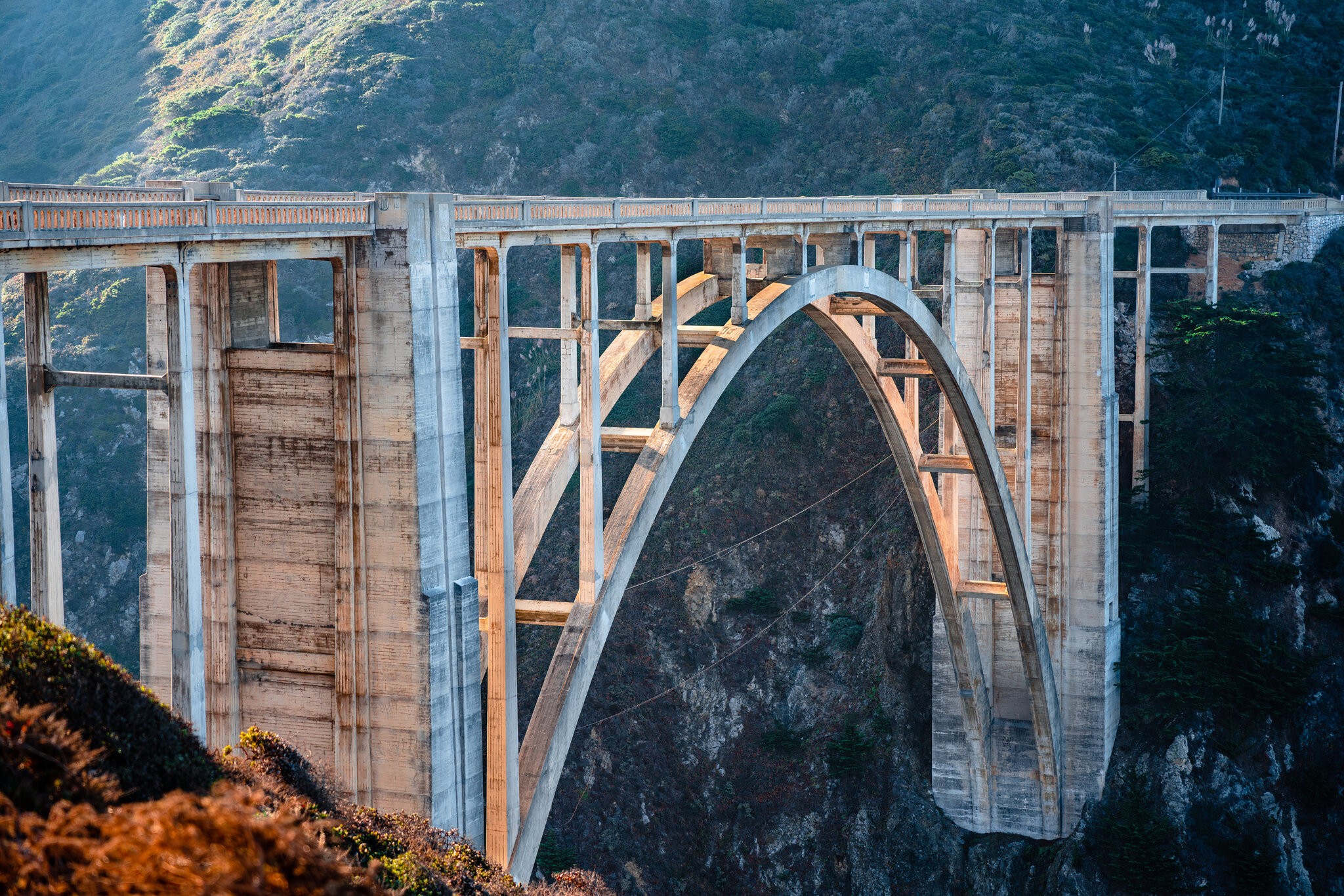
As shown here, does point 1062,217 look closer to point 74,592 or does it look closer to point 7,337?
point 74,592

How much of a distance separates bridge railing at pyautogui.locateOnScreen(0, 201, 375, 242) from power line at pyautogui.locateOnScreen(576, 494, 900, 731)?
33.5 meters

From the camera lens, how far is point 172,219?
41.6ft

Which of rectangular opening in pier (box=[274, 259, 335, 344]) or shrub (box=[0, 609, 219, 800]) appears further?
rectangular opening in pier (box=[274, 259, 335, 344])

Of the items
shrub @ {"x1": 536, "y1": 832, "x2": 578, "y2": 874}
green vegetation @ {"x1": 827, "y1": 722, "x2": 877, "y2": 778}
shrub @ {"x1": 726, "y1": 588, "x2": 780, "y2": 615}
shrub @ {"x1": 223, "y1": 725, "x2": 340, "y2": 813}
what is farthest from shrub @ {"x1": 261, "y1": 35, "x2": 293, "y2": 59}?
shrub @ {"x1": 223, "y1": 725, "x2": 340, "y2": 813}

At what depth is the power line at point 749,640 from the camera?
47344mm

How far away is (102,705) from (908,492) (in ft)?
80.2

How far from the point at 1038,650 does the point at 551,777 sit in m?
19.6

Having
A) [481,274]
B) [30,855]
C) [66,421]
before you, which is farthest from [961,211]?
[66,421]

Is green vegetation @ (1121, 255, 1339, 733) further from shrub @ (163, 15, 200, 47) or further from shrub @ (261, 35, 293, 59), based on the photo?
shrub @ (163, 15, 200, 47)

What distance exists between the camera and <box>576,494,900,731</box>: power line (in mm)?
47344

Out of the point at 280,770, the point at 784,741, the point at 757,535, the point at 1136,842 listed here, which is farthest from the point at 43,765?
the point at 757,535

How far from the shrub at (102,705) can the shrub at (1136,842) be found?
29541 millimetres

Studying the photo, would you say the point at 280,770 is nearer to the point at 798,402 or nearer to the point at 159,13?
the point at 798,402

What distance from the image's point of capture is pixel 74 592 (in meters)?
51.8
